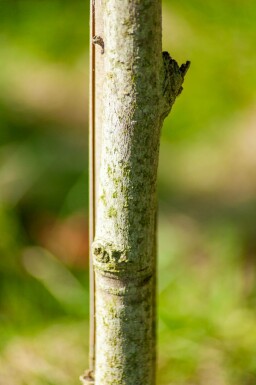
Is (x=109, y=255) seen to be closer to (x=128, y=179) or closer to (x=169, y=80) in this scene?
(x=128, y=179)

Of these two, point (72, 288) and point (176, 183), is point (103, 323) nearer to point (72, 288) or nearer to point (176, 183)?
point (72, 288)

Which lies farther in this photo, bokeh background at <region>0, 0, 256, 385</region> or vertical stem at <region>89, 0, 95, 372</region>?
bokeh background at <region>0, 0, 256, 385</region>

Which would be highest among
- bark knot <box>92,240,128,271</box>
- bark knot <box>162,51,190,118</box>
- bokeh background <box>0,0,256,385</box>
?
bokeh background <box>0,0,256,385</box>

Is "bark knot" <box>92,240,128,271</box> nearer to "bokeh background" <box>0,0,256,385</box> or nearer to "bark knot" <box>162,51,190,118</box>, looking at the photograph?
"bark knot" <box>162,51,190,118</box>

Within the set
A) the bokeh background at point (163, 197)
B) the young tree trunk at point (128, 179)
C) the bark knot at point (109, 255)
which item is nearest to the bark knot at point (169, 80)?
the young tree trunk at point (128, 179)

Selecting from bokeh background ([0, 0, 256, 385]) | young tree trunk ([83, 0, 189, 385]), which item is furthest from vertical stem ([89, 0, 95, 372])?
bokeh background ([0, 0, 256, 385])

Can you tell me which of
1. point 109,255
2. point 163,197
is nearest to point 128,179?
point 109,255
